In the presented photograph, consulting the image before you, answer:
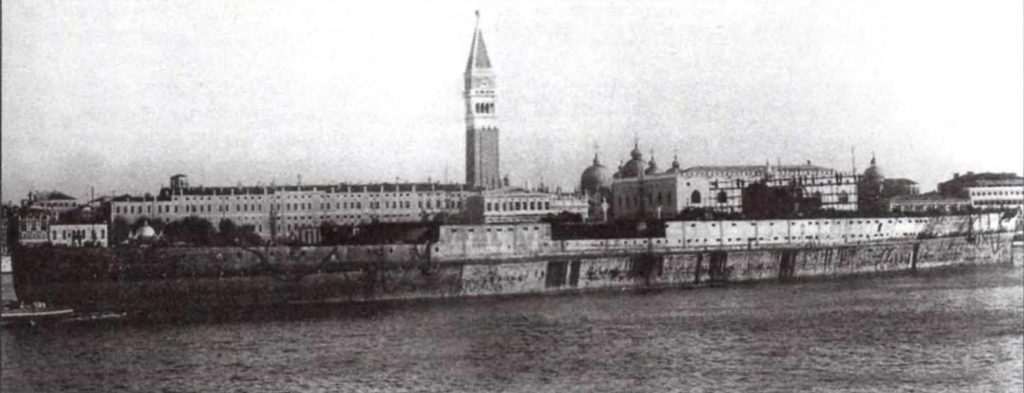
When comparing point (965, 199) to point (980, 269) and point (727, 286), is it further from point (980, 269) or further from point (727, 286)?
point (727, 286)

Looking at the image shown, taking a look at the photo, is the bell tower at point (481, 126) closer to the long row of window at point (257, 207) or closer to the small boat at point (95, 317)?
the long row of window at point (257, 207)

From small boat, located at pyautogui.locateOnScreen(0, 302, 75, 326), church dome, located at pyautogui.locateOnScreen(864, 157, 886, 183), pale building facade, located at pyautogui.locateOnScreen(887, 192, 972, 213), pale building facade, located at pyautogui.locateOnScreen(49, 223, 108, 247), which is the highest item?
church dome, located at pyautogui.locateOnScreen(864, 157, 886, 183)

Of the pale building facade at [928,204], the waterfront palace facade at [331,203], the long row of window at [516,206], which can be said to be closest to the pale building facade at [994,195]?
the pale building facade at [928,204]

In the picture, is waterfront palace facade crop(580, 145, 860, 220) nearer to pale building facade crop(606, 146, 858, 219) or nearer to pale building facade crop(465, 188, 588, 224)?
pale building facade crop(606, 146, 858, 219)

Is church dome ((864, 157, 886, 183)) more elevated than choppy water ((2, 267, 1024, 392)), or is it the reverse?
church dome ((864, 157, 886, 183))

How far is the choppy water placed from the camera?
13672 mm

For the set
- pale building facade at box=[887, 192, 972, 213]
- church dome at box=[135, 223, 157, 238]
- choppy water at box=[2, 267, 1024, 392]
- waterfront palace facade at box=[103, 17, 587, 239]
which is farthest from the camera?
pale building facade at box=[887, 192, 972, 213]

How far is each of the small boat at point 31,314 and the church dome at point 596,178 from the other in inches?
1243

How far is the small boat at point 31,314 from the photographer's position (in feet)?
69.1

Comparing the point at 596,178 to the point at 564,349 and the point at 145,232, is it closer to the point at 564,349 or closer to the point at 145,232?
the point at 145,232

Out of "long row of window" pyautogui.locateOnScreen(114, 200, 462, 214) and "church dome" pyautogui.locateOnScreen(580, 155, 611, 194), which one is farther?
"church dome" pyautogui.locateOnScreen(580, 155, 611, 194)

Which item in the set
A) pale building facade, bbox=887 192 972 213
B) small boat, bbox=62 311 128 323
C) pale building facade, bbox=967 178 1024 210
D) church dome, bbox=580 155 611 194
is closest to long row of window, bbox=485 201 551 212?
church dome, bbox=580 155 611 194

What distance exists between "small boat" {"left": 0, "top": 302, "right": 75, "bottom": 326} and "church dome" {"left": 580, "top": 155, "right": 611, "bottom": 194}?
31584 mm

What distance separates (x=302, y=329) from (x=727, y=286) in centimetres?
1283
